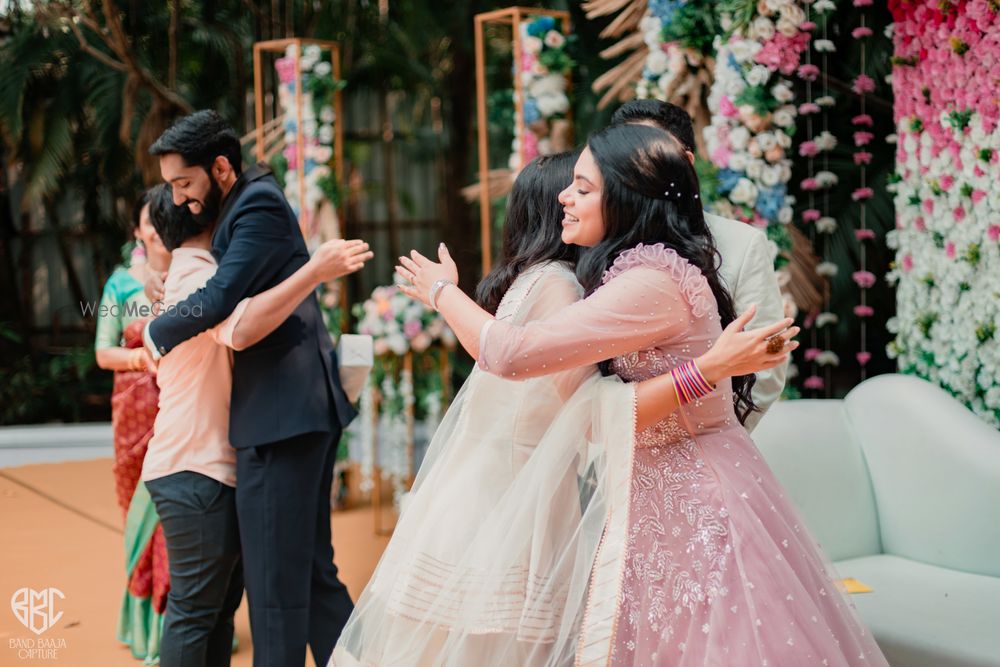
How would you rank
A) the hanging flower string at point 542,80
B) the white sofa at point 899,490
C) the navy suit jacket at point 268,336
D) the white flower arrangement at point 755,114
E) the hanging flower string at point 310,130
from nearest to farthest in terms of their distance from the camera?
the navy suit jacket at point 268,336 → the white sofa at point 899,490 → the white flower arrangement at point 755,114 → the hanging flower string at point 542,80 → the hanging flower string at point 310,130

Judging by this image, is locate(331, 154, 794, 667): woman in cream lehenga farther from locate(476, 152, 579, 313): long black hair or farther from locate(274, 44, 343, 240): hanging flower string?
locate(274, 44, 343, 240): hanging flower string

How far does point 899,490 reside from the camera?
10.2 feet

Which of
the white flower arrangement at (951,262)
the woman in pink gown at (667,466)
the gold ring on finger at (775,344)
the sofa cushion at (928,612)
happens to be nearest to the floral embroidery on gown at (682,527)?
the woman in pink gown at (667,466)

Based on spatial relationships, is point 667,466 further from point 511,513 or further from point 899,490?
point 899,490

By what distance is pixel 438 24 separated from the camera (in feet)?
25.0

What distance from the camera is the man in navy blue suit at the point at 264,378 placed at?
2.49m

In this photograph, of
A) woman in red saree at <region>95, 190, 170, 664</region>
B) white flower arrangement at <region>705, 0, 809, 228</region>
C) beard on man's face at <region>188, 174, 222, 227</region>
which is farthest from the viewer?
white flower arrangement at <region>705, 0, 809, 228</region>


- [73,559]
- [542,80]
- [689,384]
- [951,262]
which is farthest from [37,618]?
[951,262]

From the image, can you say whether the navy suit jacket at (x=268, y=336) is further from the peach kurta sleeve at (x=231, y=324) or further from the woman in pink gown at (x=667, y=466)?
the woman in pink gown at (x=667, y=466)

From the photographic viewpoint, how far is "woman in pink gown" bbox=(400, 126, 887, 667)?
1754mm

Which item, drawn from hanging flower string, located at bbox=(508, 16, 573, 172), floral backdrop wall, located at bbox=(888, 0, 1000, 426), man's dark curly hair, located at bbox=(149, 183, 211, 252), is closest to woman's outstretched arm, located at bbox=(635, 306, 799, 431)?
man's dark curly hair, located at bbox=(149, 183, 211, 252)

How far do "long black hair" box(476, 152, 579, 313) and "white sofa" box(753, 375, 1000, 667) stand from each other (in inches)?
50.1

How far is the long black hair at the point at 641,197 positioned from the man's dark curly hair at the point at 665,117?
58 cm

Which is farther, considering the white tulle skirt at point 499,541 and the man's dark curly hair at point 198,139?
the man's dark curly hair at point 198,139
